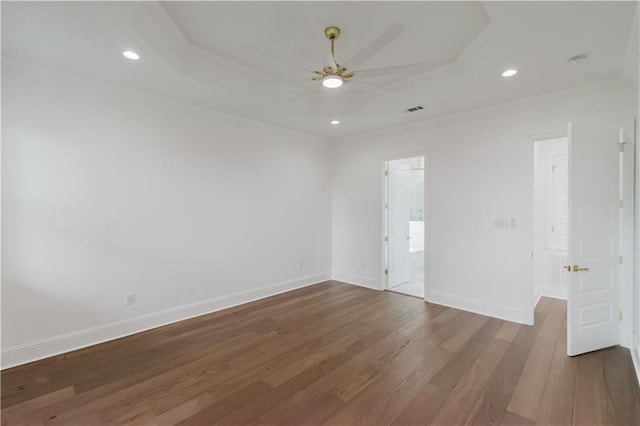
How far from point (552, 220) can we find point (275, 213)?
186 inches

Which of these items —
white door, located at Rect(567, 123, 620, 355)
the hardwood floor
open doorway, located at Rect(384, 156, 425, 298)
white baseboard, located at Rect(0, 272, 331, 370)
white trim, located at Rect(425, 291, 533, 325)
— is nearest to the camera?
the hardwood floor

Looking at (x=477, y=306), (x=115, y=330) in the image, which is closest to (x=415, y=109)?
(x=477, y=306)

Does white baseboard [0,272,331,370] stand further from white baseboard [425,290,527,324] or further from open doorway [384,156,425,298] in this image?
white baseboard [425,290,527,324]

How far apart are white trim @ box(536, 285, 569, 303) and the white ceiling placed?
129 inches

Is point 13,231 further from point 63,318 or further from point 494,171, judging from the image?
point 494,171

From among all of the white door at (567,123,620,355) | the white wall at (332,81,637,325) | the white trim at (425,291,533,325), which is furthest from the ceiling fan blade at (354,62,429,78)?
the white trim at (425,291,533,325)

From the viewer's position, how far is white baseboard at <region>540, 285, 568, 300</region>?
15.4ft

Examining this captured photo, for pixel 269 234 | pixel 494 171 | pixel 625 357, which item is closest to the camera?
pixel 625 357

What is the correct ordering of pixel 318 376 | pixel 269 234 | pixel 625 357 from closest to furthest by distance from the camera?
pixel 318 376 < pixel 625 357 < pixel 269 234

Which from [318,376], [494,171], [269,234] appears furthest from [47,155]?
[494,171]

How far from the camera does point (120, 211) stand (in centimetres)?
334

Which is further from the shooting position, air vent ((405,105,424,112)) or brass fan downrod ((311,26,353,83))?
air vent ((405,105,424,112))

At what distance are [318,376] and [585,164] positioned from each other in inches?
132

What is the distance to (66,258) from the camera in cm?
299
